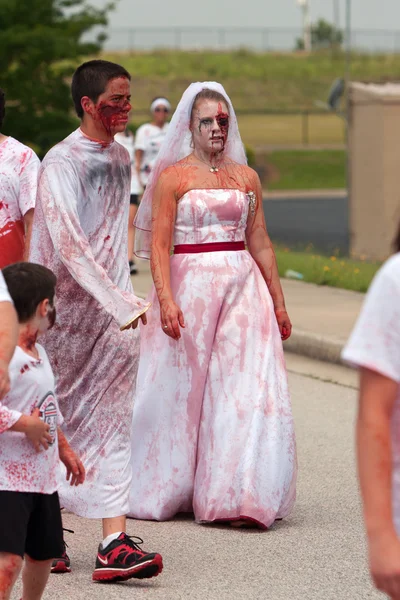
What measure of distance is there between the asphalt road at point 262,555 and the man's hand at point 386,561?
2.48m

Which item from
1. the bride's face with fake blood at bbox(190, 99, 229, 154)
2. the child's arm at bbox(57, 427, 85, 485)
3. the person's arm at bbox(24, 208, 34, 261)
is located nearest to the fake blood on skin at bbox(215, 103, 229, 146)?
the bride's face with fake blood at bbox(190, 99, 229, 154)

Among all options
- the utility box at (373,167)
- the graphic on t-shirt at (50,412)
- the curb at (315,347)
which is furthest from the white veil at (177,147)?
the utility box at (373,167)

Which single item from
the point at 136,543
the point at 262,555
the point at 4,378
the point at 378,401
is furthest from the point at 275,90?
the point at 378,401

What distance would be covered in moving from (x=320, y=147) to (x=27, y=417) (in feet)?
146

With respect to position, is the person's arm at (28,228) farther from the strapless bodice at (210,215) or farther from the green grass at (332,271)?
the green grass at (332,271)

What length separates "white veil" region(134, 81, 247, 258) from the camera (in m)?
6.64

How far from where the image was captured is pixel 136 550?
5.50 m

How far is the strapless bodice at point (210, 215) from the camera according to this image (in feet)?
21.2

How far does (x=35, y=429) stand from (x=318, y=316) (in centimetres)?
857

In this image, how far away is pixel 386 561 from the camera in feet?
9.33

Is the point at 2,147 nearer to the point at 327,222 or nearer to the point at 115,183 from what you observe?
the point at 115,183

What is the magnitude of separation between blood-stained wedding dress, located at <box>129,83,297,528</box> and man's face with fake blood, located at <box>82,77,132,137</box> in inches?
28.4

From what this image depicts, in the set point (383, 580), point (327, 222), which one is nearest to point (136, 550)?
point (383, 580)

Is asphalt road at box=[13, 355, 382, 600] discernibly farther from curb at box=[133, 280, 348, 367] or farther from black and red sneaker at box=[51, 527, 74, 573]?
curb at box=[133, 280, 348, 367]
